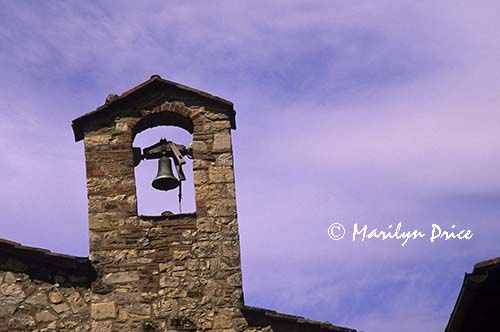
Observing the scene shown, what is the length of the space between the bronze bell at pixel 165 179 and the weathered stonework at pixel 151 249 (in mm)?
315

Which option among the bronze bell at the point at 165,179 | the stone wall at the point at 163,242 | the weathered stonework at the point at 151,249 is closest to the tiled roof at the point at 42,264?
the weathered stonework at the point at 151,249

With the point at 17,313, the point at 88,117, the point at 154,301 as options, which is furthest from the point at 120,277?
the point at 88,117

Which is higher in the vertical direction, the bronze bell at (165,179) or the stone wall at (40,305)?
the bronze bell at (165,179)

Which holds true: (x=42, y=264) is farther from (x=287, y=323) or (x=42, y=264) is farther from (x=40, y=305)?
(x=287, y=323)

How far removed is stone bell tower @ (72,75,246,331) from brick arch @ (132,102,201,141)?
0.04ft

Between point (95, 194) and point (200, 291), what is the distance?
175 centimetres

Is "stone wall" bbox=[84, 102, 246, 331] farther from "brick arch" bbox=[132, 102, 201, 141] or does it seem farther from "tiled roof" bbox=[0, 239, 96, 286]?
"tiled roof" bbox=[0, 239, 96, 286]

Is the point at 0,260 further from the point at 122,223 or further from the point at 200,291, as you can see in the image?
the point at 200,291

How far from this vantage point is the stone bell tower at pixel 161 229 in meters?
11.6

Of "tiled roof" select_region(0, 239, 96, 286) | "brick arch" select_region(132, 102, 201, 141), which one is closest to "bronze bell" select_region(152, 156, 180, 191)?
"brick arch" select_region(132, 102, 201, 141)

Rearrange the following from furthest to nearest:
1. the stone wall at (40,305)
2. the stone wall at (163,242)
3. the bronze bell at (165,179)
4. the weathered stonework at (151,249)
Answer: the bronze bell at (165,179), the stone wall at (163,242), the weathered stonework at (151,249), the stone wall at (40,305)

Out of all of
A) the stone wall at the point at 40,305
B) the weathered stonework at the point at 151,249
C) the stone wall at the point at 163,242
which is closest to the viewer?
the stone wall at the point at 40,305

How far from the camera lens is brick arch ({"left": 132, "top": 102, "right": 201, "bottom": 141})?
12719mm

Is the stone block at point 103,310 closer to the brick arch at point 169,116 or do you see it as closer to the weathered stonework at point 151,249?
the weathered stonework at point 151,249
